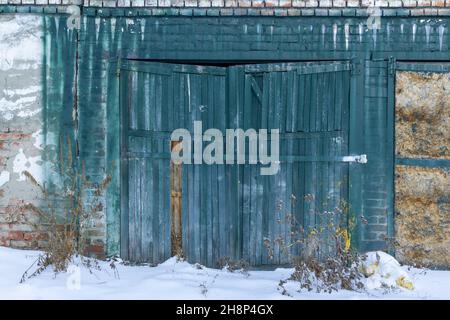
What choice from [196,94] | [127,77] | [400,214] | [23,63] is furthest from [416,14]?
[23,63]

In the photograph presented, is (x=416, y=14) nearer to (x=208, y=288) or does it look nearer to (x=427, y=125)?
(x=427, y=125)

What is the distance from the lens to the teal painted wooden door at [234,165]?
241 inches

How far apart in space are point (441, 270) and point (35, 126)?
5.10 meters

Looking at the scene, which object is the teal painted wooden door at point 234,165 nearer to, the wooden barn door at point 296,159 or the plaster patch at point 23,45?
the wooden barn door at point 296,159

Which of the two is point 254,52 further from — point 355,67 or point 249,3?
point 355,67

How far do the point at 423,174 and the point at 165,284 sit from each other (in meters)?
3.26

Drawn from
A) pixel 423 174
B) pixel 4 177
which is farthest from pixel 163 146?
pixel 423 174

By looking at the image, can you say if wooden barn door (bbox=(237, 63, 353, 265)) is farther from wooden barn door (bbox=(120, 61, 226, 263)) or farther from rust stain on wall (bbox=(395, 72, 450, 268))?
rust stain on wall (bbox=(395, 72, 450, 268))

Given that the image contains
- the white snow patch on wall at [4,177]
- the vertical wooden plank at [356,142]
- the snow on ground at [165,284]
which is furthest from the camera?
the white snow patch on wall at [4,177]

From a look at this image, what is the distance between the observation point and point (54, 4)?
6203mm

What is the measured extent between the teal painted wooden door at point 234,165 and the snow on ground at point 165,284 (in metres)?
0.37

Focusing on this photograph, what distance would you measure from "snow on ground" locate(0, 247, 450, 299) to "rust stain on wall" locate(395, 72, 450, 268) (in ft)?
1.03

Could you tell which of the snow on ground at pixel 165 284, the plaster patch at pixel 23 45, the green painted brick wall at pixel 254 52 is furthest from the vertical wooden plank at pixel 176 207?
the plaster patch at pixel 23 45

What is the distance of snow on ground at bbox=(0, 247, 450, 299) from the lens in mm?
4902
